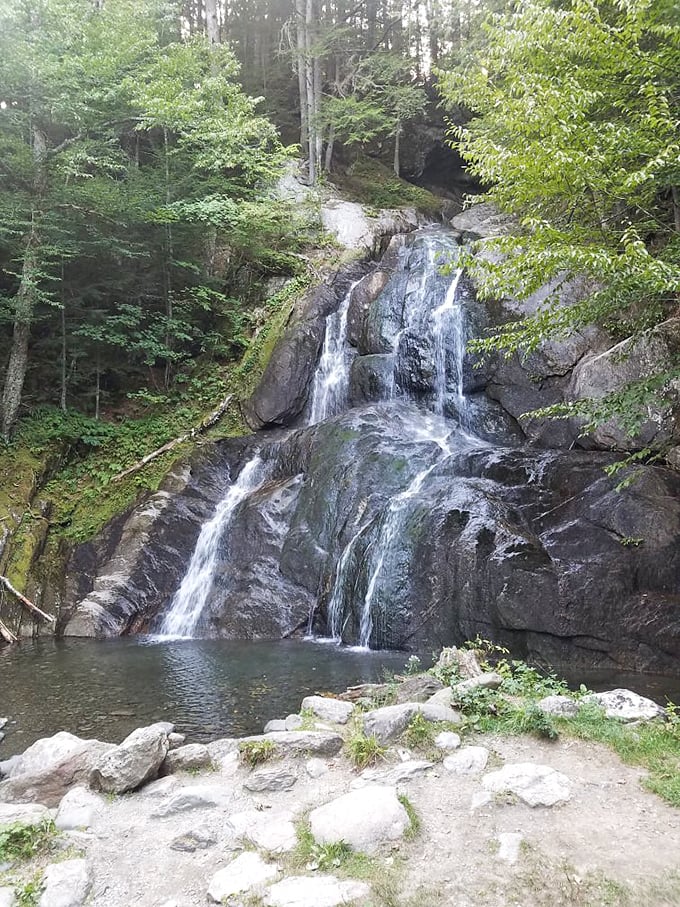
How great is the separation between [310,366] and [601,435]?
815 centimetres

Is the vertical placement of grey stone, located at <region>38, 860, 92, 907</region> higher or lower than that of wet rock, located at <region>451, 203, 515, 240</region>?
lower

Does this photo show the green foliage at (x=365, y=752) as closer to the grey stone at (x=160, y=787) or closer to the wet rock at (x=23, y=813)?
the grey stone at (x=160, y=787)

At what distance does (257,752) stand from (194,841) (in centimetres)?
105

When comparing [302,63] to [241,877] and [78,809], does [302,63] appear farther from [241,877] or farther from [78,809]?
[241,877]

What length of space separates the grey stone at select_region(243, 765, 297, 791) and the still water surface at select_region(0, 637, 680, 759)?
2.19 m

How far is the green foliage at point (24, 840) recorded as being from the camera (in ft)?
10.1

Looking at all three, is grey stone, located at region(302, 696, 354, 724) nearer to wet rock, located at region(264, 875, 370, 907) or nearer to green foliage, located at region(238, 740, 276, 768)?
green foliage, located at region(238, 740, 276, 768)

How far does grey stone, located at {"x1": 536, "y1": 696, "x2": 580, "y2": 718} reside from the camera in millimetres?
4476

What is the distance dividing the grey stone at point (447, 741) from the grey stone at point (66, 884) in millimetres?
2296

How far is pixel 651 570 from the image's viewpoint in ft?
27.7

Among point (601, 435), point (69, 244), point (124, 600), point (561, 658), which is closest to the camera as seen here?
point (561, 658)

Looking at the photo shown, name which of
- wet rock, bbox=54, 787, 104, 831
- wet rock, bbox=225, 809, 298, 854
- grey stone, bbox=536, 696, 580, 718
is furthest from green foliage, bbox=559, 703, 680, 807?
wet rock, bbox=54, 787, 104, 831

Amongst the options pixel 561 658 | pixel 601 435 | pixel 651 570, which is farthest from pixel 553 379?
pixel 561 658

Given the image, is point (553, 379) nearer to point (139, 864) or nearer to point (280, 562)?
point (280, 562)
